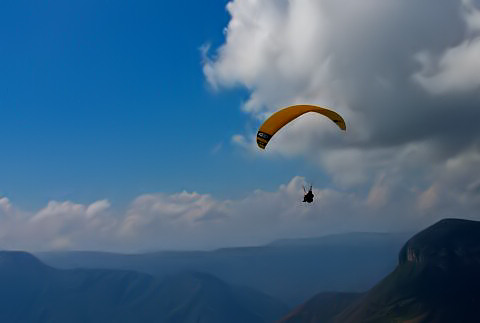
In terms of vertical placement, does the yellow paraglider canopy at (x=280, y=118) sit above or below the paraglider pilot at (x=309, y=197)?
above

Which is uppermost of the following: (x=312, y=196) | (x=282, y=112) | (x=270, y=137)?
(x=282, y=112)

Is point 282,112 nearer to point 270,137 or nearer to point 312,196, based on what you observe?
point 270,137

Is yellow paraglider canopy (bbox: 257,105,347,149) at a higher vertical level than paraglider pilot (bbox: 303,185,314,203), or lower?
higher

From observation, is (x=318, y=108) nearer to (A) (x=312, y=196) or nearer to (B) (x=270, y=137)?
(B) (x=270, y=137)

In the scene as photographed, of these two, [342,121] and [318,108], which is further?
[342,121]

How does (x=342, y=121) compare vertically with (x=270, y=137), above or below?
above

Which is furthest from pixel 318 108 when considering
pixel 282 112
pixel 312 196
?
pixel 312 196
